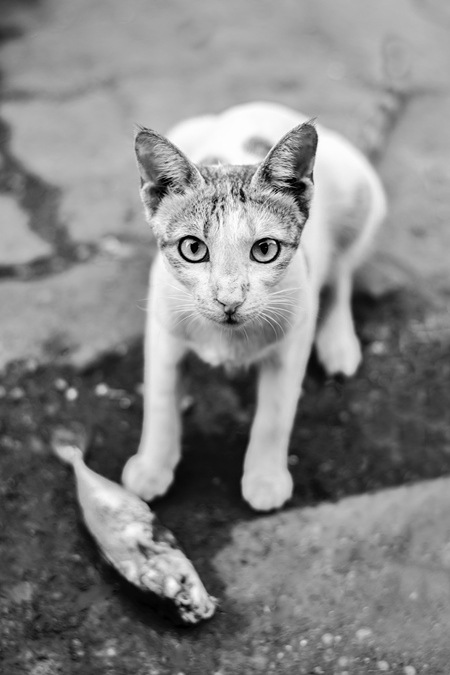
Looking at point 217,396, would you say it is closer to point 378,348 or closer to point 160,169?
point 378,348

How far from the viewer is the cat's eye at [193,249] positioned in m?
1.85

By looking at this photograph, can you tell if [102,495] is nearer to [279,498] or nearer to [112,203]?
[279,498]

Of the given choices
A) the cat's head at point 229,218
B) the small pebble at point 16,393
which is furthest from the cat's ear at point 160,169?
the small pebble at point 16,393

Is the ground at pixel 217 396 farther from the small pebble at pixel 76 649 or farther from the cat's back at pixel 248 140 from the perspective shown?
the cat's back at pixel 248 140

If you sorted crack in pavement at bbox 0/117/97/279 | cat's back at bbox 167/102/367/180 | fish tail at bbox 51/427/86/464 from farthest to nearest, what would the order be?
crack in pavement at bbox 0/117/97/279 < cat's back at bbox 167/102/367/180 < fish tail at bbox 51/427/86/464

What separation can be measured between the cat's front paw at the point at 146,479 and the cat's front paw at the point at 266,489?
22 centimetres

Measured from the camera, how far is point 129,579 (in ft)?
6.16

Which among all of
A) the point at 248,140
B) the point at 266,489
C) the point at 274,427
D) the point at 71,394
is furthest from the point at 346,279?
the point at 71,394

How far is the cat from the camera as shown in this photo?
5.96 ft

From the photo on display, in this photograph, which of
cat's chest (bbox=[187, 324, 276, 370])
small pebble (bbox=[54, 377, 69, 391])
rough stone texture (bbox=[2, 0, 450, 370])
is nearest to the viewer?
cat's chest (bbox=[187, 324, 276, 370])

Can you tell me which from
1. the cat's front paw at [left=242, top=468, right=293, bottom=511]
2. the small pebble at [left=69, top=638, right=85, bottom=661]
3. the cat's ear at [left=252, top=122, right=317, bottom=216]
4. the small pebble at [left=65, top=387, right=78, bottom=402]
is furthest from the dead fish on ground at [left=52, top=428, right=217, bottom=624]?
the cat's ear at [left=252, top=122, right=317, bottom=216]

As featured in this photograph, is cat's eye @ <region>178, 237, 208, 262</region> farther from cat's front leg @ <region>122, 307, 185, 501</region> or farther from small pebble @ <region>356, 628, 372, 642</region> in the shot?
small pebble @ <region>356, 628, 372, 642</region>

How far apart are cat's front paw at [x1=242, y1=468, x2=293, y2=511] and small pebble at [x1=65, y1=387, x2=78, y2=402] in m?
0.63

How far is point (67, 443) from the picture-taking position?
231cm
